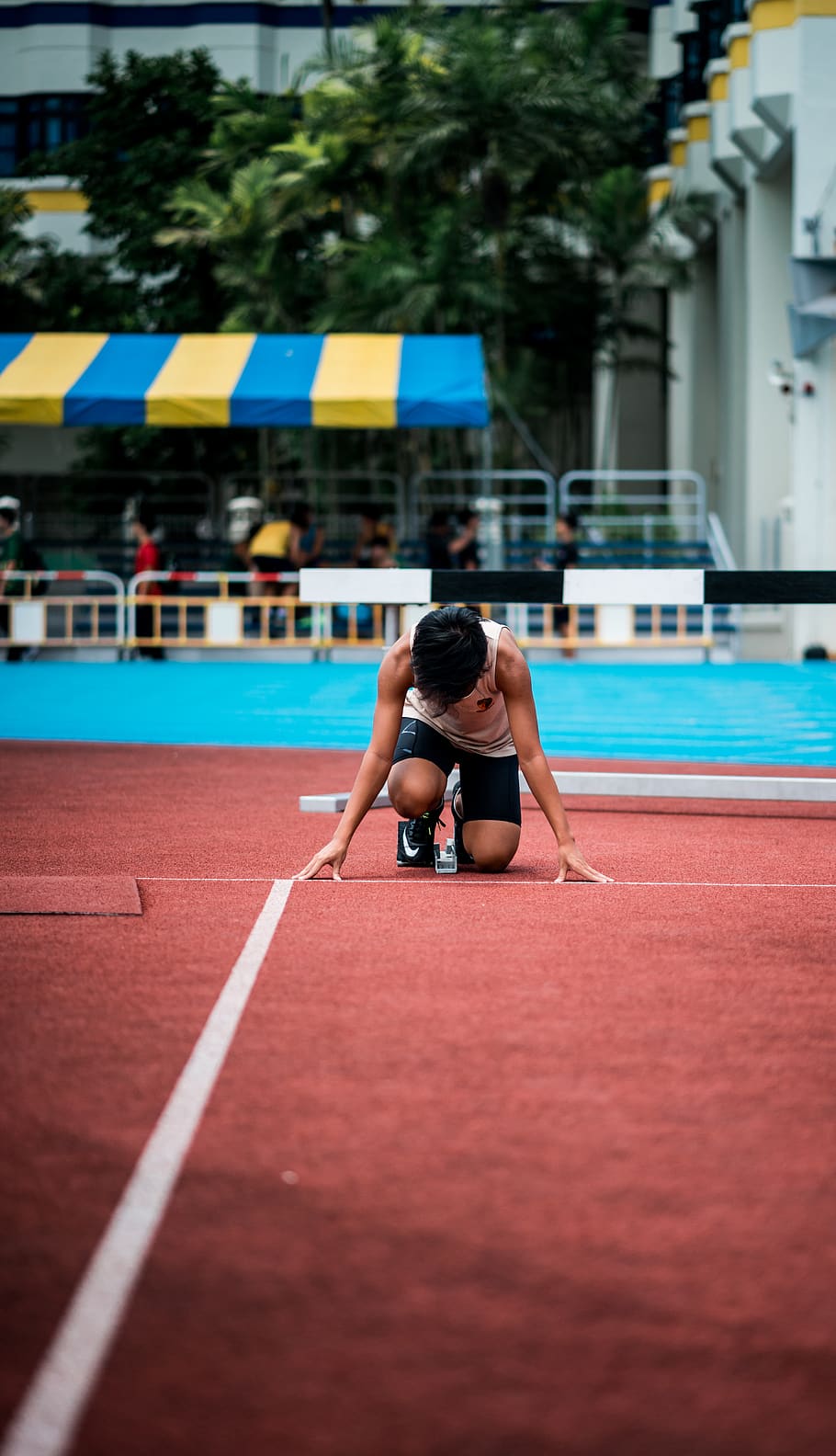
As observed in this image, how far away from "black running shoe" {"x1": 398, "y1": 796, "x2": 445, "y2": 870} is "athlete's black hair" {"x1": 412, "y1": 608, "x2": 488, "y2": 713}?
0.94 m

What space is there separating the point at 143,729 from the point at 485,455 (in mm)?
10117

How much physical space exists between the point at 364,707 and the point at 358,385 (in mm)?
7619

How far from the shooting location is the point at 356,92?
31891 millimetres

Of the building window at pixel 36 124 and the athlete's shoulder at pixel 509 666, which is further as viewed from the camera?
the building window at pixel 36 124

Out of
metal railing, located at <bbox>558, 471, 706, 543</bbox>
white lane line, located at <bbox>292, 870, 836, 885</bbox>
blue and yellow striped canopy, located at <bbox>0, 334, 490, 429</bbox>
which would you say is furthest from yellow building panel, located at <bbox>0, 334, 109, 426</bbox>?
white lane line, located at <bbox>292, 870, 836, 885</bbox>

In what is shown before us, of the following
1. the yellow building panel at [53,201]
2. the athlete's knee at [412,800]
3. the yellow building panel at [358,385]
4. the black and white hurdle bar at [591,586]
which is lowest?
the athlete's knee at [412,800]

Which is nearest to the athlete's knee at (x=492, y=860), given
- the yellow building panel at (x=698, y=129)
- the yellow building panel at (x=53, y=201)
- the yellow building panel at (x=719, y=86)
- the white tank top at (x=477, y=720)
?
the white tank top at (x=477, y=720)

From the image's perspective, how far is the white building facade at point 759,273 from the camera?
2350cm

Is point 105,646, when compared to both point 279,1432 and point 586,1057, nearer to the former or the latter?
point 586,1057

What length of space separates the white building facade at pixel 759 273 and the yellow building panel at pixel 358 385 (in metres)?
5.34

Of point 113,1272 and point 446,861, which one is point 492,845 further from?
point 113,1272

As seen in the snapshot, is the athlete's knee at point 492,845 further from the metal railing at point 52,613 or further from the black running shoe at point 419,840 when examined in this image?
the metal railing at point 52,613

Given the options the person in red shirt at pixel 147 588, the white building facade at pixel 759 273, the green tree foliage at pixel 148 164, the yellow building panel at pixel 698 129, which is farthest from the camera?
the green tree foliage at pixel 148 164

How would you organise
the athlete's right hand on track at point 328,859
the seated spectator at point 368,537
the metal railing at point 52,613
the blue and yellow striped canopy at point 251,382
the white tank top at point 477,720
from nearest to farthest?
the athlete's right hand on track at point 328,859
the white tank top at point 477,720
the blue and yellow striped canopy at point 251,382
the metal railing at point 52,613
the seated spectator at point 368,537
